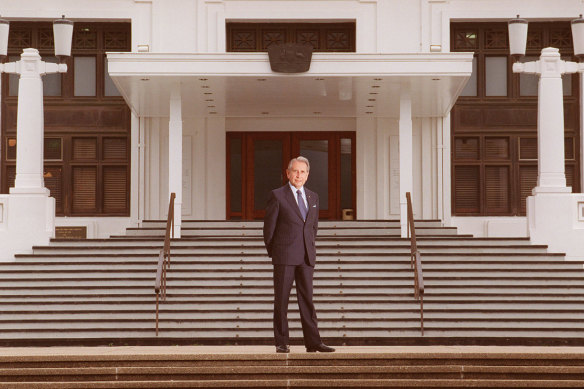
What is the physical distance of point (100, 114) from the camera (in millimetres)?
25734

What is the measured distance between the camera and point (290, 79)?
20.2 metres

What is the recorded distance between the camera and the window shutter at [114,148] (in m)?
25.8

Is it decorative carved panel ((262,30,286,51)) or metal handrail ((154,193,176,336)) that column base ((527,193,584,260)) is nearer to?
metal handrail ((154,193,176,336))

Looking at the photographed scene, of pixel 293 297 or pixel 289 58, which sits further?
pixel 289 58

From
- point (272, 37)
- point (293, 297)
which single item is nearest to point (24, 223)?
point (293, 297)

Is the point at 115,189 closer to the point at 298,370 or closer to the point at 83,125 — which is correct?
the point at 83,125

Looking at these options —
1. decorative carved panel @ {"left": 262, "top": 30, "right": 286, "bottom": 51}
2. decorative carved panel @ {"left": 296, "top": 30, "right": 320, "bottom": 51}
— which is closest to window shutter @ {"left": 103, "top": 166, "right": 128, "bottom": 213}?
decorative carved panel @ {"left": 262, "top": 30, "right": 286, "bottom": 51}

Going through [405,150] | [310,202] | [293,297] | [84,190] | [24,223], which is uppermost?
[405,150]

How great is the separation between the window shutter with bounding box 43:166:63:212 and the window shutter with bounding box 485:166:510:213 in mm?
10246

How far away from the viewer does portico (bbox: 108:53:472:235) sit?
19.7m

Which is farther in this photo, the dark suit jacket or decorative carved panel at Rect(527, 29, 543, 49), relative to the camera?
Answer: decorative carved panel at Rect(527, 29, 543, 49)

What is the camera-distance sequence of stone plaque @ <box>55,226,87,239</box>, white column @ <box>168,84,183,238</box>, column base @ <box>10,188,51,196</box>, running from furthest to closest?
stone plaque @ <box>55,226,87,239</box>, white column @ <box>168,84,183,238</box>, column base @ <box>10,188,51,196</box>

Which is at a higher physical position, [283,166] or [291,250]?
[283,166]

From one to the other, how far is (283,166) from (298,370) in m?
15.5
